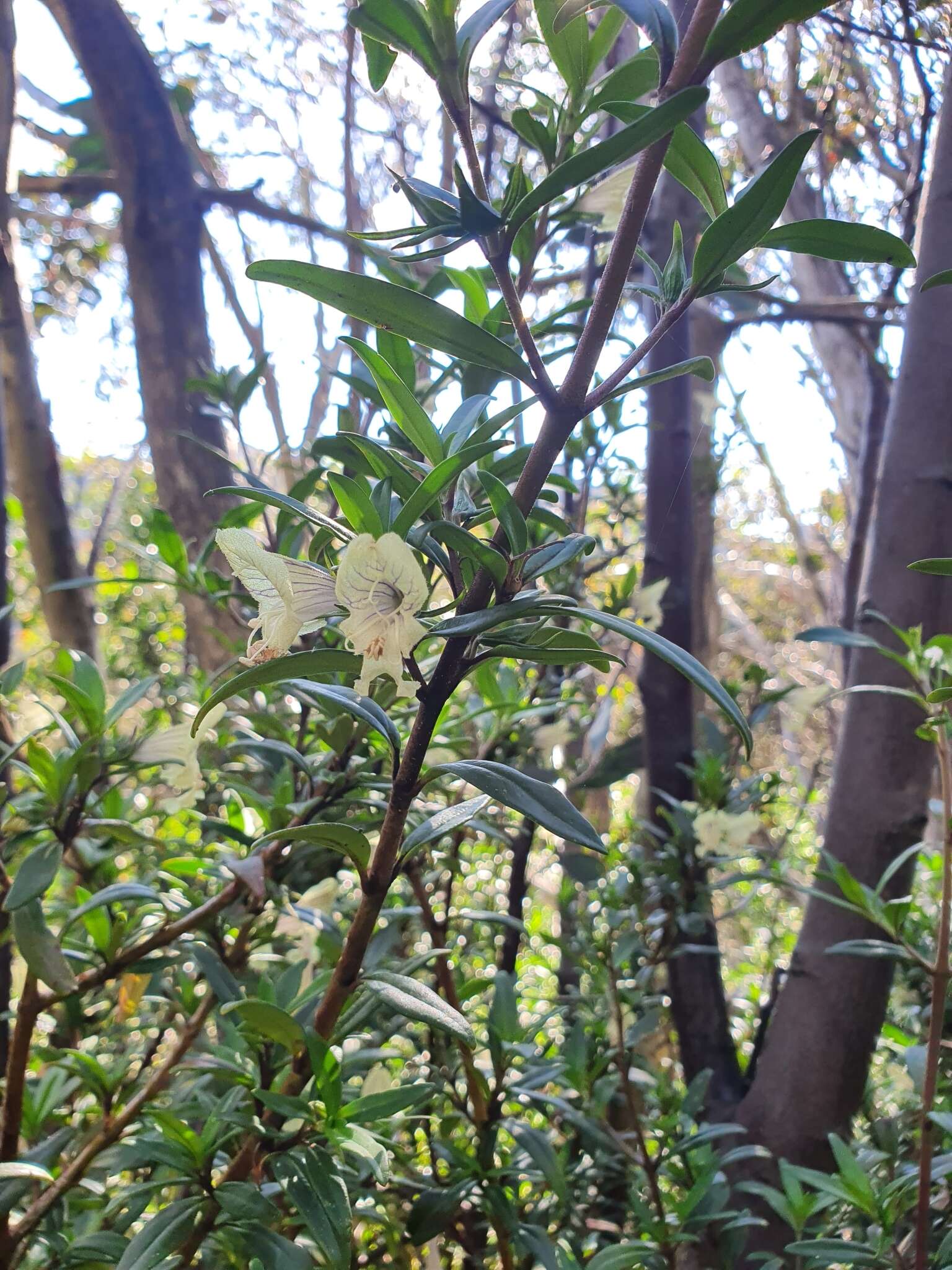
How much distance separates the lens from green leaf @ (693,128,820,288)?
0.33 meters

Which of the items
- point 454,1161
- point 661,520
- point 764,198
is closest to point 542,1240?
point 454,1161

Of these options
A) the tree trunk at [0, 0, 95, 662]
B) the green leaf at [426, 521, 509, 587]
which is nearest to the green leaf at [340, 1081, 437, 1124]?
the green leaf at [426, 521, 509, 587]

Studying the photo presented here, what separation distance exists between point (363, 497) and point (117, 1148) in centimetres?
55

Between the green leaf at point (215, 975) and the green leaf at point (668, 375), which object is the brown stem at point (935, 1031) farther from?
the green leaf at point (215, 975)

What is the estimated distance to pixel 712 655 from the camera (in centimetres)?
172

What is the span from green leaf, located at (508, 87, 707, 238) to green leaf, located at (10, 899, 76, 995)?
19.1 inches

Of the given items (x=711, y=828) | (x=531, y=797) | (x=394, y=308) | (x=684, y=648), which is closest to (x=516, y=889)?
(x=711, y=828)

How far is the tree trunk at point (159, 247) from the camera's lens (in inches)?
55.1

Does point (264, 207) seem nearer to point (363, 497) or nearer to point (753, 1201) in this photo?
point (363, 497)

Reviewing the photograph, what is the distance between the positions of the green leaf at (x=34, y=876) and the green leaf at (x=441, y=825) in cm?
25

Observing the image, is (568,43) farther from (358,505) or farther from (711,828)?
(711,828)

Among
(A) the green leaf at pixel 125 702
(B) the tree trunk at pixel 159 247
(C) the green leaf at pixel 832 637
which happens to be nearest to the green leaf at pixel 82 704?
(A) the green leaf at pixel 125 702

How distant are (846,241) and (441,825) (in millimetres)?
321

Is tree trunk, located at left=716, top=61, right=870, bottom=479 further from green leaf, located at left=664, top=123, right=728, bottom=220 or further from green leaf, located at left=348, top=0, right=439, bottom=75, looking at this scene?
green leaf, located at left=348, top=0, right=439, bottom=75
